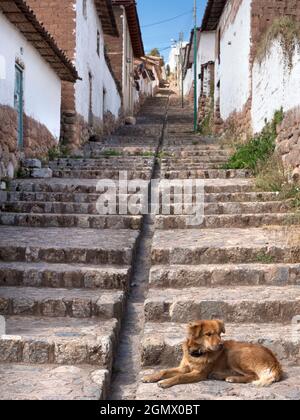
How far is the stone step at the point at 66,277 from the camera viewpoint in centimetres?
525

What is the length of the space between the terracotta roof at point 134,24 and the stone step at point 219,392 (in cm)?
2085

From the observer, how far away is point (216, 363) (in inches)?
144

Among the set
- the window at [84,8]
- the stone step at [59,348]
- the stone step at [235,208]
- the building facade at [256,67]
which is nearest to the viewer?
the stone step at [59,348]

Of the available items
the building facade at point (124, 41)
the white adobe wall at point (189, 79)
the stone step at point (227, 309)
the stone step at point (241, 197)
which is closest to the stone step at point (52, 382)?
the stone step at point (227, 309)

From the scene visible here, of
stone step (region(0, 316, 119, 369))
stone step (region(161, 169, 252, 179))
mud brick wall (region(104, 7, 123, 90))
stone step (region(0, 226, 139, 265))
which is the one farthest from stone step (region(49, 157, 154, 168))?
mud brick wall (region(104, 7, 123, 90))

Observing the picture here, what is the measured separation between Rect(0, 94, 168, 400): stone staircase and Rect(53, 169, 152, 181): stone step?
0.81m

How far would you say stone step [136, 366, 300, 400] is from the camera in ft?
11.1

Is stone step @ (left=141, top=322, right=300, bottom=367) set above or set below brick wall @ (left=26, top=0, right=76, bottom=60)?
below

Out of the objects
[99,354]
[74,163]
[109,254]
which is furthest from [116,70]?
[99,354]

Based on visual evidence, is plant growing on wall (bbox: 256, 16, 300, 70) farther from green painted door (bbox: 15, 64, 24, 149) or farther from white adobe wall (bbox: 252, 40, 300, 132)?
green painted door (bbox: 15, 64, 24, 149)

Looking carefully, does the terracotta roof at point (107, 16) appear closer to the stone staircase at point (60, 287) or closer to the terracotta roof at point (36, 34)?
the terracotta roof at point (36, 34)

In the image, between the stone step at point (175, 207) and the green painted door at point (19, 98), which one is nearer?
the stone step at point (175, 207)

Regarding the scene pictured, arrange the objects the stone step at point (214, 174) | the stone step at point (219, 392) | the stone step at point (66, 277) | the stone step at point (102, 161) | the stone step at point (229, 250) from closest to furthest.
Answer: the stone step at point (219, 392) → the stone step at point (66, 277) → the stone step at point (229, 250) → the stone step at point (214, 174) → the stone step at point (102, 161)

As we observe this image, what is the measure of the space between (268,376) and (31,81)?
861 centimetres
